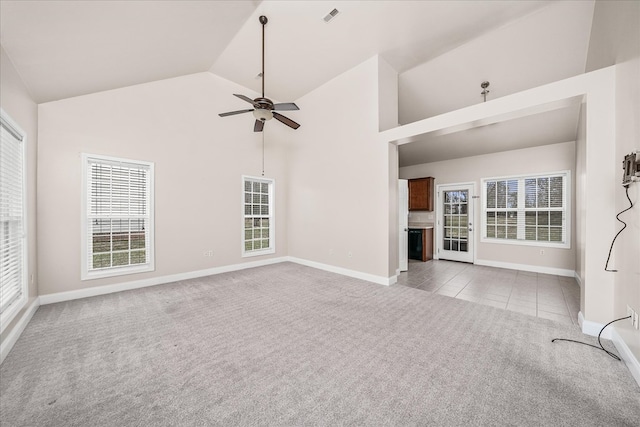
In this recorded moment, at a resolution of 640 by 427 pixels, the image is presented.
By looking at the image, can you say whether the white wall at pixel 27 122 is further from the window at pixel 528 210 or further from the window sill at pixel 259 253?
the window at pixel 528 210

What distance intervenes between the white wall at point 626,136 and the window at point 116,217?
5.57 m

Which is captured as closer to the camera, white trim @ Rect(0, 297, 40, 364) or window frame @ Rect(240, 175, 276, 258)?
white trim @ Rect(0, 297, 40, 364)

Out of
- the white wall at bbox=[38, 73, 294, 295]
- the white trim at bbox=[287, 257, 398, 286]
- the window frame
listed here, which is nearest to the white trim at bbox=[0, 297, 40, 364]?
the white wall at bbox=[38, 73, 294, 295]

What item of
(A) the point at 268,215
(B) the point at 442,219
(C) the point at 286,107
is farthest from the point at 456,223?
(C) the point at 286,107

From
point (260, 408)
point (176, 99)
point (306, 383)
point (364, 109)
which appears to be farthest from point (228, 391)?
point (176, 99)

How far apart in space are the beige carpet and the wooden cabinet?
4034mm

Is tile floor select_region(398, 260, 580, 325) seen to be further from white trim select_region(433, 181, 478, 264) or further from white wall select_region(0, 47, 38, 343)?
white wall select_region(0, 47, 38, 343)

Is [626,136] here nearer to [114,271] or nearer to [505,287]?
[505,287]

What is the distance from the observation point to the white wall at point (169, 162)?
10.6 ft

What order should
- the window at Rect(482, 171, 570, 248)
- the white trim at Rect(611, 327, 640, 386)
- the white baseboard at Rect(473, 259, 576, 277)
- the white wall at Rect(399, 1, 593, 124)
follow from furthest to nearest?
the window at Rect(482, 171, 570, 248)
the white baseboard at Rect(473, 259, 576, 277)
the white wall at Rect(399, 1, 593, 124)
the white trim at Rect(611, 327, 640, 386)

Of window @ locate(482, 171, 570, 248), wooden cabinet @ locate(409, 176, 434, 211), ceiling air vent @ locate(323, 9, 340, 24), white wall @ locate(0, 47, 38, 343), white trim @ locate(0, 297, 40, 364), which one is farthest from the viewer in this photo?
wooden cabinet @ locate(409, 176, 434, 211)

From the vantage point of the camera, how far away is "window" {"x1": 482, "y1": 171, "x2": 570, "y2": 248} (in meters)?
5.03

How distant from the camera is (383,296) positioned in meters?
3.42

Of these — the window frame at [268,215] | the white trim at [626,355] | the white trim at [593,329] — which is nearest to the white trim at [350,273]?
the window frame at [268,215]
